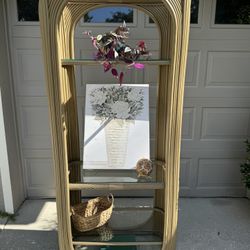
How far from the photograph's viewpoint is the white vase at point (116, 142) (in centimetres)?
158

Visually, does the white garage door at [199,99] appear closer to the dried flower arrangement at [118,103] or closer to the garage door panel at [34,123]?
the garage door panel at [34,123]

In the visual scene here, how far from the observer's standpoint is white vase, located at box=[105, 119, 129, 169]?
1.58 m

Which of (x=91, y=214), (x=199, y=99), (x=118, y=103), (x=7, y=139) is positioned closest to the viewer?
(x=118, y=103)

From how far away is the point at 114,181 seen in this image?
1.63 m

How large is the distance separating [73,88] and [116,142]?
47 centimetres

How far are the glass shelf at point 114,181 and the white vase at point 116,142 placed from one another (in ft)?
0.24

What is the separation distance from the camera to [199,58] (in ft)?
7.02

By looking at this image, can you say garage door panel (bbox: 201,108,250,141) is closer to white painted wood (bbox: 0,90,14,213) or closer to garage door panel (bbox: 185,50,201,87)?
garage door panel (bbox: 185,50,201,87)

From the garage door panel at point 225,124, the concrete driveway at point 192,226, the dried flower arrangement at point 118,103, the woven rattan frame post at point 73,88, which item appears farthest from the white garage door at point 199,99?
the dried flower arrangement at point 118,103

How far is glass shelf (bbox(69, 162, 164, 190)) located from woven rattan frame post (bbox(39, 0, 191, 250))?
84 millimetres

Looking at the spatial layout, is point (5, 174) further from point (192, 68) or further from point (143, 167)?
point (192, 68)

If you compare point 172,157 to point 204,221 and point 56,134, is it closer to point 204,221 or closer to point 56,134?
point 56,134

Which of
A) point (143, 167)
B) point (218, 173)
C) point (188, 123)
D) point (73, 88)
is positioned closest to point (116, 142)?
point (143, 167)

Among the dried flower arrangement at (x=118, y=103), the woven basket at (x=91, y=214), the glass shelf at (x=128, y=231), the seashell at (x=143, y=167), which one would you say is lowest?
the glass shelf at (x=128, y=231)
